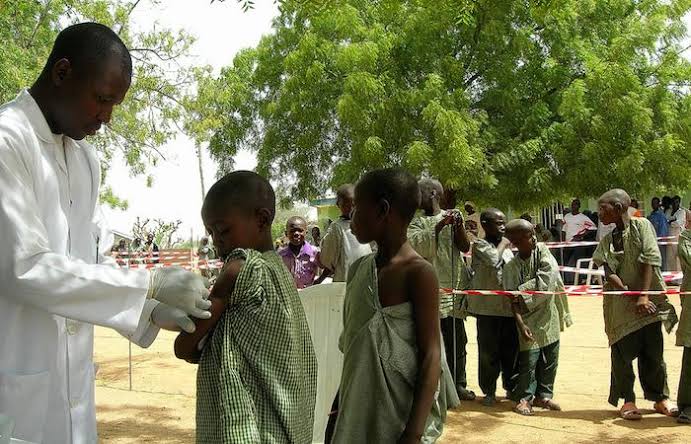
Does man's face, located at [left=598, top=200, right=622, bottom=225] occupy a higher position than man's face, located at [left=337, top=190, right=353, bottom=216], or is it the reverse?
man's face, located at [left=337, top=190, right=353, bottom=216]

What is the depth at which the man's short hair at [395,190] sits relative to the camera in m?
3.12

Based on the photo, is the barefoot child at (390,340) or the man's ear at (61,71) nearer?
the man's ear at (61,71)

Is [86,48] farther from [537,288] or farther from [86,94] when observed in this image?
[537,288]

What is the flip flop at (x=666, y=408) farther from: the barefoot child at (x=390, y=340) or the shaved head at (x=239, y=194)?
the shaved head at (x=239, y=194)

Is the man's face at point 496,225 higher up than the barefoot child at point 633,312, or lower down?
higher up

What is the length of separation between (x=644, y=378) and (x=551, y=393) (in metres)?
0.82

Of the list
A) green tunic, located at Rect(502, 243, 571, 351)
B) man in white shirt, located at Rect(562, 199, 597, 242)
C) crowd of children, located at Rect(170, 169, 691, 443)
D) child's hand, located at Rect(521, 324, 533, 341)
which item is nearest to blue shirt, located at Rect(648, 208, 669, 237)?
man in white shirt, located at Rect(562, 199, 597, 242)

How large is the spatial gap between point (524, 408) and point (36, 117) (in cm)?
521

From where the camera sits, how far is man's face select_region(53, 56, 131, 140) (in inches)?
90.3

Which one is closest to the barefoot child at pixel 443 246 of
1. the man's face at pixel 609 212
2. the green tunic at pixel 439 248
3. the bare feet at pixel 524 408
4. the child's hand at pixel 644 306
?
the green tunic at pixel 439 248

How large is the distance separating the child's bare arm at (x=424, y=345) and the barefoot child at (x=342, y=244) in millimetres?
3930

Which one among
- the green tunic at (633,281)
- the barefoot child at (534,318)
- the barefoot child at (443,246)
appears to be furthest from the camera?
the barefoot child at (443,246)

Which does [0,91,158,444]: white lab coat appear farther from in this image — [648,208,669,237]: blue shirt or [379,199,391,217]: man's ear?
[648,208,669,237]: blue shirt

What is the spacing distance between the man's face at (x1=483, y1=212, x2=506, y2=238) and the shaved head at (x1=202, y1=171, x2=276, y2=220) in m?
5.01
